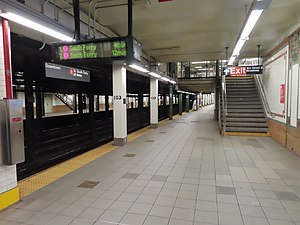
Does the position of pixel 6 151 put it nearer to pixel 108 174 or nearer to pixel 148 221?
pixel 108 174

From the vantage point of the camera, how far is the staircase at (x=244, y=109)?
28.2 feet

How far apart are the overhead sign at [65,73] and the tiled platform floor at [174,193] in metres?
2.23

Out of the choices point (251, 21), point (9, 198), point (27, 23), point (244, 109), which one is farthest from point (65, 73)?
point (244, 109)

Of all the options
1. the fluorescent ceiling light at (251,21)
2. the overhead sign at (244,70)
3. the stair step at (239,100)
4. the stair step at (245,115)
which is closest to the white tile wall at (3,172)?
the fluorescent ceiling light at (251,21)

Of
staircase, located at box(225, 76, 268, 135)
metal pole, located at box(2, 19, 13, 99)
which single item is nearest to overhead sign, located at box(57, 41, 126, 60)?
metal pole, located at box(2, 19, 13, 99)

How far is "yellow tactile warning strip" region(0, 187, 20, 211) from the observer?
2.81m

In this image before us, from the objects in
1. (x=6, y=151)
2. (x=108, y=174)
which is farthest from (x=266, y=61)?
(x=6, y=151)

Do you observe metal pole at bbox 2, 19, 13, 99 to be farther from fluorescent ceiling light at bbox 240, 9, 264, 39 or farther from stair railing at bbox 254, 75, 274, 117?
stair railing at bbox 254, 75, 274, 117

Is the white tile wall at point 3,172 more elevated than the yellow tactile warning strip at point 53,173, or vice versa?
the white tile wall at point 3,172

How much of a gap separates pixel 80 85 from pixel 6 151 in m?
4.18

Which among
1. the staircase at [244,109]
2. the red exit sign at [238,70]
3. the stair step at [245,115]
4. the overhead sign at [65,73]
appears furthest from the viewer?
the stair step at [245,115]

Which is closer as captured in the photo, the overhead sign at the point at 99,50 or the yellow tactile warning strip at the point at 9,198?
the yellow tactile warning strip at the point at 9,198

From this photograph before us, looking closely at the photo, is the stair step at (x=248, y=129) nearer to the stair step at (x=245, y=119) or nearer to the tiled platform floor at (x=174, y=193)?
the stair step at (x=245, y=119)

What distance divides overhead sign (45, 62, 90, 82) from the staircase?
594 cm
